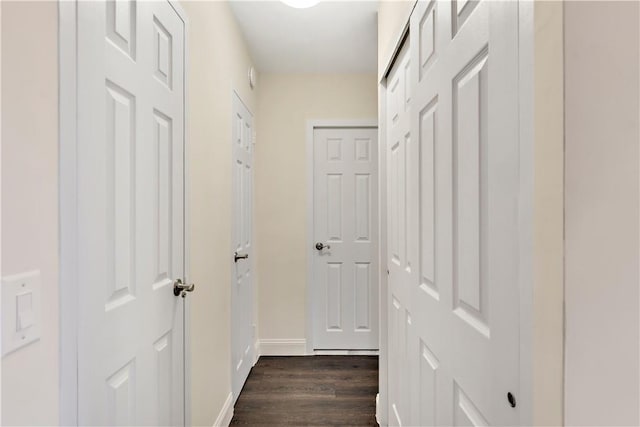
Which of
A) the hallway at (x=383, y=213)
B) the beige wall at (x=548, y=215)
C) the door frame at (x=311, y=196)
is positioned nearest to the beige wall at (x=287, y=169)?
the door frame at (x=311, y=196)

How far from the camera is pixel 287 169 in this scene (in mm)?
3213

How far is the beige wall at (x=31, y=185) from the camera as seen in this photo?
1.95ft

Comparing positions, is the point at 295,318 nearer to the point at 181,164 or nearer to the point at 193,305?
the point at 193,305

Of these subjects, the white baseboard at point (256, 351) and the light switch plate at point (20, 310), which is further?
the white baseboard at point (256, 351)

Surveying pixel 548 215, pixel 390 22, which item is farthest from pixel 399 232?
pixel 548 215

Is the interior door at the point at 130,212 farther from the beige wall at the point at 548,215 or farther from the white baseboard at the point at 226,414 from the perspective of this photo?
the beige wall at the point at 548,215

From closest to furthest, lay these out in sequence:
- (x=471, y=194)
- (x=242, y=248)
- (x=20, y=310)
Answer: (x=20, y=310)
(x=471, y=194)
(x=242, y=248)

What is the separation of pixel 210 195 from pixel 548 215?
1614 millimetres

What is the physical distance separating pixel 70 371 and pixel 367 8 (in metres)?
2.35

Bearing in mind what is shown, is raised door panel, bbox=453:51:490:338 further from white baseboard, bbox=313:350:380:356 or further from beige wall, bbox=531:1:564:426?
white baseboard, bbox=313:350:380:356

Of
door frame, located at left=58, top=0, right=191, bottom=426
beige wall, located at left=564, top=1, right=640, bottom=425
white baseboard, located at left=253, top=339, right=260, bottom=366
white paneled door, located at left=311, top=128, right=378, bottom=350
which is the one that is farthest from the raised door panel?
white baseboard, located at left=253, top=339, right=260, bottom=366

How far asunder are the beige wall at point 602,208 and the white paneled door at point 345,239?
269cm

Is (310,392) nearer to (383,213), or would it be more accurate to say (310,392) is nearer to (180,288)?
Answer: (383,213)

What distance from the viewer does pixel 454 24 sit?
100 centimetres
